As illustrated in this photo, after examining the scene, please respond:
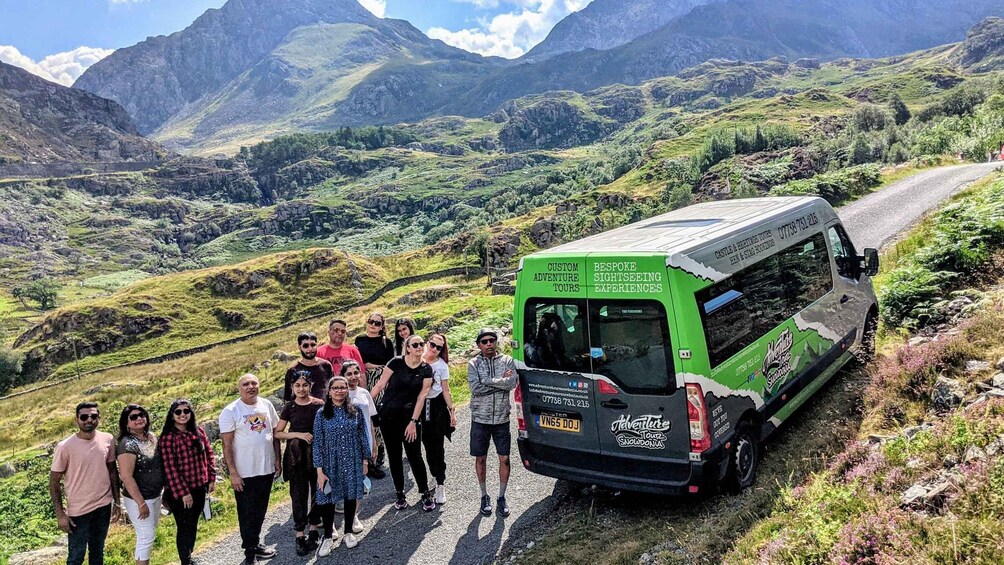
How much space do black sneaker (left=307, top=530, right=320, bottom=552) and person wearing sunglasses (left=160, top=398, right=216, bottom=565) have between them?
1.62 metres

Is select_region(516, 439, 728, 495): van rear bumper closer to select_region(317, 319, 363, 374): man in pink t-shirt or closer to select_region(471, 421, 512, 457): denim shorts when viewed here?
select_region(471, 421, 512, 457): denim shorts

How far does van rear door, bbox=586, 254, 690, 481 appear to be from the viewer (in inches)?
275

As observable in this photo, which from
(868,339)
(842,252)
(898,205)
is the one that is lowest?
(868,339)

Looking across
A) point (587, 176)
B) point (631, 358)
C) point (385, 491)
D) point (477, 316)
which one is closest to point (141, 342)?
point (477, 316)

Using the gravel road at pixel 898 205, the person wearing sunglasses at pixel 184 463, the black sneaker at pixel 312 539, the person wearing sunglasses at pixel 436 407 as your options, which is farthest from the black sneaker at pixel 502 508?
the gravel road at pixel 898 205

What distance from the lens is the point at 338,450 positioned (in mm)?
7934

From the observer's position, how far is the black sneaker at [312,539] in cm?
843

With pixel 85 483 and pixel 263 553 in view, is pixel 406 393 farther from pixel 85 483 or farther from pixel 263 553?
pixel 85 483

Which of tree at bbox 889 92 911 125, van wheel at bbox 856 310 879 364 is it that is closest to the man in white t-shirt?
van wheel at bbox 856 310 879 364

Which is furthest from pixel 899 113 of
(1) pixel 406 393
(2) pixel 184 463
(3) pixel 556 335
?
(2) pixel 184 463

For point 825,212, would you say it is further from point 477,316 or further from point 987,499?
point 477,316

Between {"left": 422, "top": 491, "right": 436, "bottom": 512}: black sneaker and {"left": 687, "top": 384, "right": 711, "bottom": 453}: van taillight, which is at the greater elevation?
{"left": 687, "top": 384, "right": 711, "bottom": 453}: van taillight

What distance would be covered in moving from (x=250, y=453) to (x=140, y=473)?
1.31 metres

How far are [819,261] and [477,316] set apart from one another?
18934mm
